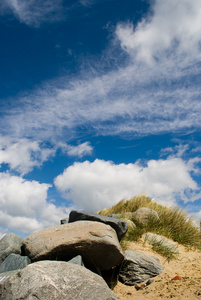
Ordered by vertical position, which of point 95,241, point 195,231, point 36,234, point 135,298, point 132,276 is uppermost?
point 195,231

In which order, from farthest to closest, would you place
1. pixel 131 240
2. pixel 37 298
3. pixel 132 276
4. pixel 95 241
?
pixel 131 240, pixel 132 276, pixel 95 241, pixel 37 298

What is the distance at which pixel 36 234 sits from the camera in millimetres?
6883

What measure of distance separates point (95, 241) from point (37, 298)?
7.02 ft

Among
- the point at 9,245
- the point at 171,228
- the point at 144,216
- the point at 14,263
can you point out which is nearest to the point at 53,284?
the point at 14,263

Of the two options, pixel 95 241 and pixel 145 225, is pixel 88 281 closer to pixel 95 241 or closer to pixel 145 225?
pixel 95 241

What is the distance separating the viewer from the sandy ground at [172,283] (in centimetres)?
530

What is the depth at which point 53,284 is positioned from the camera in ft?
14.3

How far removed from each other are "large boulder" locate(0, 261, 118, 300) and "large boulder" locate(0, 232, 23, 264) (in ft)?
8.14

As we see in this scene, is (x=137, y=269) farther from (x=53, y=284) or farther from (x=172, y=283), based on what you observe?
(x=53, y=284)

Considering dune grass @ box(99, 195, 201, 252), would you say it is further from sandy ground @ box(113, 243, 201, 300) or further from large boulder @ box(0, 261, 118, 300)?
large boulder @ box(0, 261, 118, 300)

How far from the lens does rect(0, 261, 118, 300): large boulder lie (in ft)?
13.7

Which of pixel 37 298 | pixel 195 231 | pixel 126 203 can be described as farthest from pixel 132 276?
pixel 126 203

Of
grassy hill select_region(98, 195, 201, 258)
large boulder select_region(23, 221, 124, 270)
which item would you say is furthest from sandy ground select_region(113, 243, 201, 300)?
large boulder select_region(23, 221, 124, 270)

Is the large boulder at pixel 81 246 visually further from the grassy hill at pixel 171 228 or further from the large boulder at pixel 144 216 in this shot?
the large boulder at pixel 144 216
